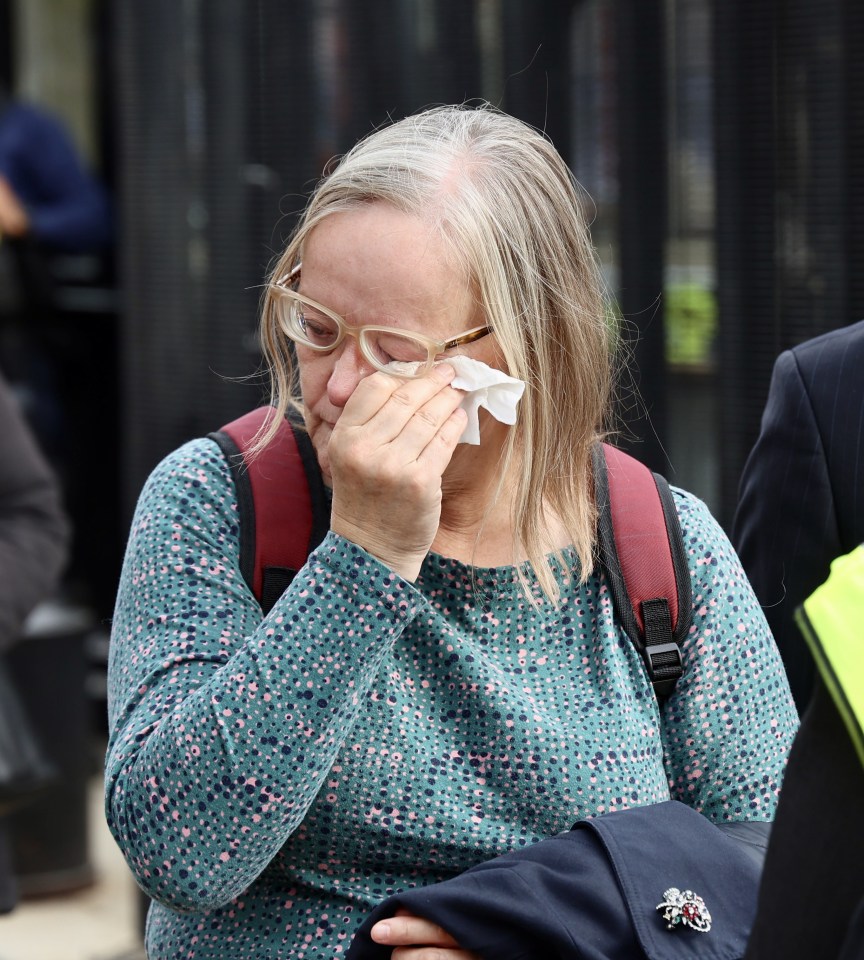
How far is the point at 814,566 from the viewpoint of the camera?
2123 millimetres

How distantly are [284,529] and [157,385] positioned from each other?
3.26 metres

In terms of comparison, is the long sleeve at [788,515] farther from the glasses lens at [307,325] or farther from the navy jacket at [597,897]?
the glasses lens at [307,325]

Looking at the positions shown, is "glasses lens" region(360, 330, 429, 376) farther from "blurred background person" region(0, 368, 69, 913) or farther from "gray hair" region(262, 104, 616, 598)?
"blurred background person" region(0, 368, 69, 913)

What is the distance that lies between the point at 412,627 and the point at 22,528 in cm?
174

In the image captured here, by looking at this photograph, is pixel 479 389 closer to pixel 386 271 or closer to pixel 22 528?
pixel 386 271

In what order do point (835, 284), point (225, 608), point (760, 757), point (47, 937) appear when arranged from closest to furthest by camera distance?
point (225, 608) < point (760, 757) < point (835, 284) < point (47, 937)

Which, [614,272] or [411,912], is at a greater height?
[614,272]

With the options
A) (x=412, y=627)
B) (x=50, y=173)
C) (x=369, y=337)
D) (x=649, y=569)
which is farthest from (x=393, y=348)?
(x=50, y=173)

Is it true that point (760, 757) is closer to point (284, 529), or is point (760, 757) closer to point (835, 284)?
point (284, 529)

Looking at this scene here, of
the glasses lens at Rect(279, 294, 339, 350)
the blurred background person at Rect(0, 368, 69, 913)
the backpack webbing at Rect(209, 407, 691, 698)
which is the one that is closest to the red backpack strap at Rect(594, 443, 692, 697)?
the backpack webbing at Rect(209, 407, 691, 698)

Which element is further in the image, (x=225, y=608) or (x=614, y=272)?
(x=614, y=272)

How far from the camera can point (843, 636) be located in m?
0.95

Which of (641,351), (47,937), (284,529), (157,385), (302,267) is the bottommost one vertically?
(47,937)

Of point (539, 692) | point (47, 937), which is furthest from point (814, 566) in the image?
point (47, 937)
